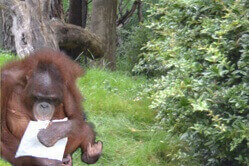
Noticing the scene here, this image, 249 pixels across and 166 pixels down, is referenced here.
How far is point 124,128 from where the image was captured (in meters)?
5.16

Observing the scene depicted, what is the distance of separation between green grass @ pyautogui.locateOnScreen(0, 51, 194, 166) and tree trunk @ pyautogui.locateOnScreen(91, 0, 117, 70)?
2.35 metres

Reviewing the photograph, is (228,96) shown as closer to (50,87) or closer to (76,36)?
(50,87)

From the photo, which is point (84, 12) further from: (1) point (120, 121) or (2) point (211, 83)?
(2) point (211, 83)

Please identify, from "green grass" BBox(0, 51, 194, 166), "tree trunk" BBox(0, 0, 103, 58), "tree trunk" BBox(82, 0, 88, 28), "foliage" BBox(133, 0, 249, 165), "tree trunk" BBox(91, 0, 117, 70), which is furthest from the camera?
"tree trunk" BBox(82, 0, 88, 28)

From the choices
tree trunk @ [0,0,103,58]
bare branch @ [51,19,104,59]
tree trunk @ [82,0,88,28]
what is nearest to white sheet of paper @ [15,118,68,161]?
tree trunk @ [0,0,103,58]

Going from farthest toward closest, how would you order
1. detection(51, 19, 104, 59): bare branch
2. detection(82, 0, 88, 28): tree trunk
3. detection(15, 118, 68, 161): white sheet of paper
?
detection(82, 0, 88, 28): tree trunk → detection(51, 19, 104, 59): bare branch → detection(15, 118, 68, 161): white sheet of paper

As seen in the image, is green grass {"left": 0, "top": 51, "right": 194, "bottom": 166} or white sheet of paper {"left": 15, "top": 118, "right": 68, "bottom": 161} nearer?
white sheet of paper {"left": 15, "top": 118, "right": 68, "bottom": 161}

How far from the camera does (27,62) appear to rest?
115 inches

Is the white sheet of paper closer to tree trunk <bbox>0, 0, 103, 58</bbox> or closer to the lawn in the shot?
the lawn

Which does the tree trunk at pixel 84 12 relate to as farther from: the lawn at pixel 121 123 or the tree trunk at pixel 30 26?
the tree trunk at pixel 30 26

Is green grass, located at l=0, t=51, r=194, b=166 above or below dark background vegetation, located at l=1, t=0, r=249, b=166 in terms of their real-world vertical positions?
below

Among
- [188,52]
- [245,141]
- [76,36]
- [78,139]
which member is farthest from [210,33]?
[76,36]

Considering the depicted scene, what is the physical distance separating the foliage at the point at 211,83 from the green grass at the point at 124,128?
42 cm

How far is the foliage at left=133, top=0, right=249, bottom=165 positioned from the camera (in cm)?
362
